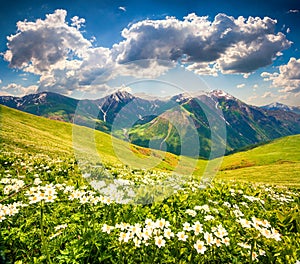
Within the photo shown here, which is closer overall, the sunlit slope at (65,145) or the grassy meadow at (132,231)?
the grassy meadow at (132,231)

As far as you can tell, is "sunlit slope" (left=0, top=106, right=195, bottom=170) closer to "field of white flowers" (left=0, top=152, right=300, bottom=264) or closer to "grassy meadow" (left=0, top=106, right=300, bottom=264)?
"grassy meadow" (left=0, top=106, right=300, bottom=264)

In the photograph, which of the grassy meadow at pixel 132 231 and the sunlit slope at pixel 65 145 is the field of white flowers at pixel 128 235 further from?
the sunlit slope at pixel 65 145

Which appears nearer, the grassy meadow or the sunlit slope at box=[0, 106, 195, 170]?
the grassy meadow

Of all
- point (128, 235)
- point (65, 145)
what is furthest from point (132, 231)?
point (65, 145)

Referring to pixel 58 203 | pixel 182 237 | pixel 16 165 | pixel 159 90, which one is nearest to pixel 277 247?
pixel 182 237

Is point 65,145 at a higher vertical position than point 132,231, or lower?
lower

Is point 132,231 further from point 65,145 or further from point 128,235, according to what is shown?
point 65,145

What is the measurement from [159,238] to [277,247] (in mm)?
2616

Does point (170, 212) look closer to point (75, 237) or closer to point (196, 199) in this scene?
point (196, 199)

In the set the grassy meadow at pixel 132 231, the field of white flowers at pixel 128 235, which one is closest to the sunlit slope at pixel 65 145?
the grassy meadow at pixel 132 231

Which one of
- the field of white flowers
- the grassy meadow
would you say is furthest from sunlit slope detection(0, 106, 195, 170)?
the field of white flowers

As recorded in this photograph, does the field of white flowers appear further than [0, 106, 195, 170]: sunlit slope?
No

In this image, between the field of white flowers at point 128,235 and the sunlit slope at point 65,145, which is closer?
the field of white flowers at point 128,235

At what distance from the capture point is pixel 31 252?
428 centimetres
